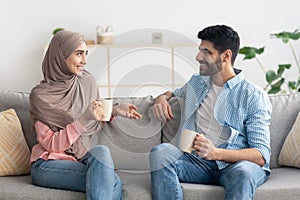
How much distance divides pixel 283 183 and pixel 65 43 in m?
1.18

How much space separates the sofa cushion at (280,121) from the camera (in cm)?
305

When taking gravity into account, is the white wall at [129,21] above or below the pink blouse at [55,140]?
above

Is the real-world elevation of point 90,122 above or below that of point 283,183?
above

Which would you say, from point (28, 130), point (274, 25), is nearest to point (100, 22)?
point (274, 25)

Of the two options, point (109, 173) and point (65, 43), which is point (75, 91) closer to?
point (65, 43)

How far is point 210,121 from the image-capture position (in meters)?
2.82

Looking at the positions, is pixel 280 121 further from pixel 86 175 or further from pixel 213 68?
pixel 86 175

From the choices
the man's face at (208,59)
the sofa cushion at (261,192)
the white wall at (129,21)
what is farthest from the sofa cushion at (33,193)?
the white wall at (129,21)

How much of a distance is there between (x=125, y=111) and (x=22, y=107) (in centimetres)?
60

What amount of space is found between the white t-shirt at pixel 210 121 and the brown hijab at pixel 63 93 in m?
0.49

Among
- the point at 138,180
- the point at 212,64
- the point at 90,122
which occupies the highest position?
the point at 212,64

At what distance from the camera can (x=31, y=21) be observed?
16.8 ft

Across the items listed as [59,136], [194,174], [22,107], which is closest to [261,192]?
[194,174]

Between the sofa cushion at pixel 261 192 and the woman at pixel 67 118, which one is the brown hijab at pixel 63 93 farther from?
the sofa cushion at pixel 261 192
